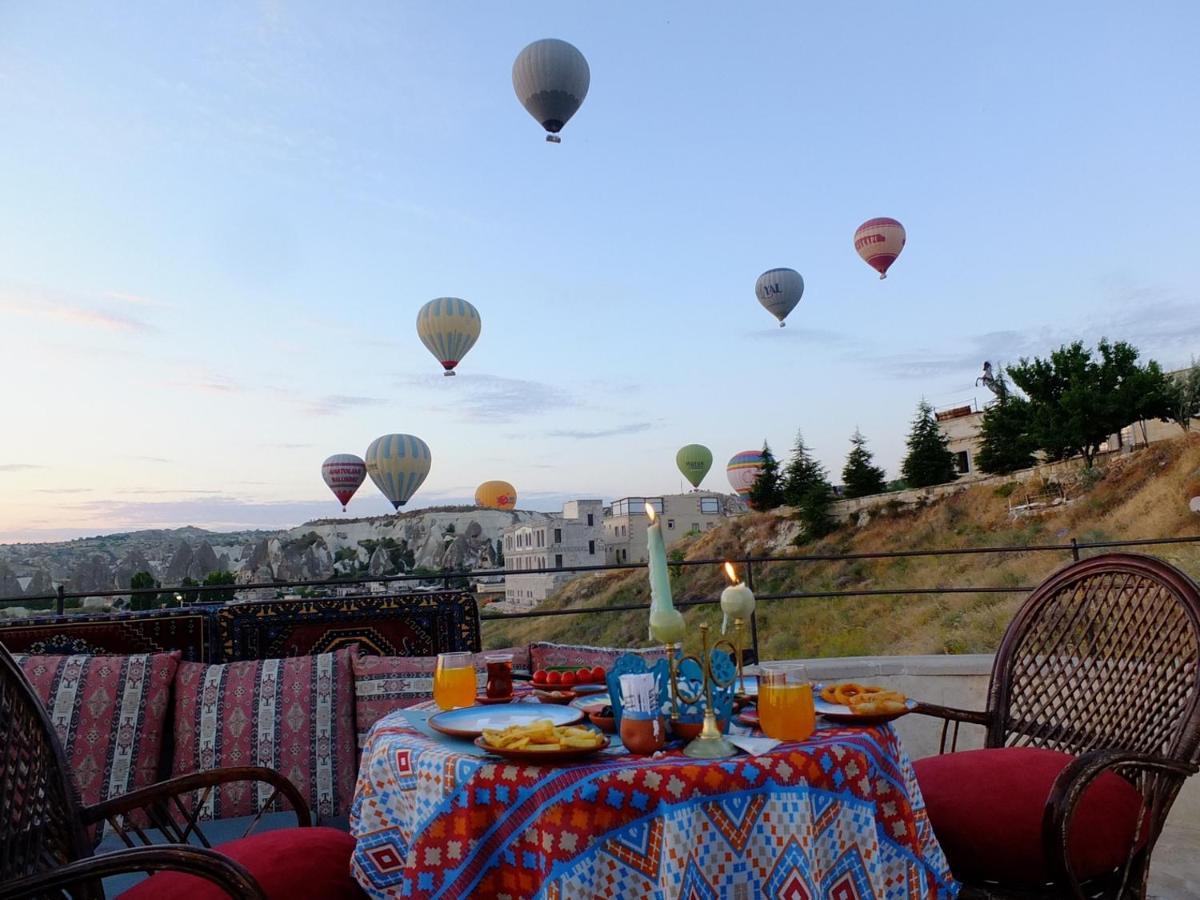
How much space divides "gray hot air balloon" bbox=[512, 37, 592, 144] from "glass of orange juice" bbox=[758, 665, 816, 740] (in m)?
14.4

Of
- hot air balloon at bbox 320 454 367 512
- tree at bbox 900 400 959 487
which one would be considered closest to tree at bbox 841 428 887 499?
tree at bbox 900 400 959 487

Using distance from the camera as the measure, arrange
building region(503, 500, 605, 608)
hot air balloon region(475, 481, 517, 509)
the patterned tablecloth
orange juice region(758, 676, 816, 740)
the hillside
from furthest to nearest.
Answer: building region(503, 500, 605, 608) → hot air balloon region(475, 481, 517, 509) → the hillside → orange juice region(758, 676, 816, 740) → the patterned tablecloth

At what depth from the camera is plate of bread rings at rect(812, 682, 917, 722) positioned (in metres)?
1.42

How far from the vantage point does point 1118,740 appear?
1.87 metres

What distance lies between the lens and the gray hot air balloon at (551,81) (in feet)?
46.1

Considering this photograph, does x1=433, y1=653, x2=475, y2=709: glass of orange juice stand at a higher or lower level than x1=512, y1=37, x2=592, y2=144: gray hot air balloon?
lower

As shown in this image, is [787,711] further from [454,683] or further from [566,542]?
[566,542]

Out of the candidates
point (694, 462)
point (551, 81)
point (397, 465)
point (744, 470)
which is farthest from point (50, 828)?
point (744, 470)

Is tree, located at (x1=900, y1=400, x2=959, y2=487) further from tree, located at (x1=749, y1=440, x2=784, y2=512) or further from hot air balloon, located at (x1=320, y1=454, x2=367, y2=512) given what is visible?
hot air balloon, located at (x1=320, y1=454, x2=367, y2=512)

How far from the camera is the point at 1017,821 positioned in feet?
5.16

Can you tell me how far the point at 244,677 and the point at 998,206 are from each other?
490 inches

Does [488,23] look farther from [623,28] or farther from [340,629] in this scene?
[340,629]

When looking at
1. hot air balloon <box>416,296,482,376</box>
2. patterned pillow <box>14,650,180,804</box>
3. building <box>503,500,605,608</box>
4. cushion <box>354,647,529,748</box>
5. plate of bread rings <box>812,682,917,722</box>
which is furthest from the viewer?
building <box>503,500,605,608</box>

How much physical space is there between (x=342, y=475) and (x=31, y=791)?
24.5 metres
